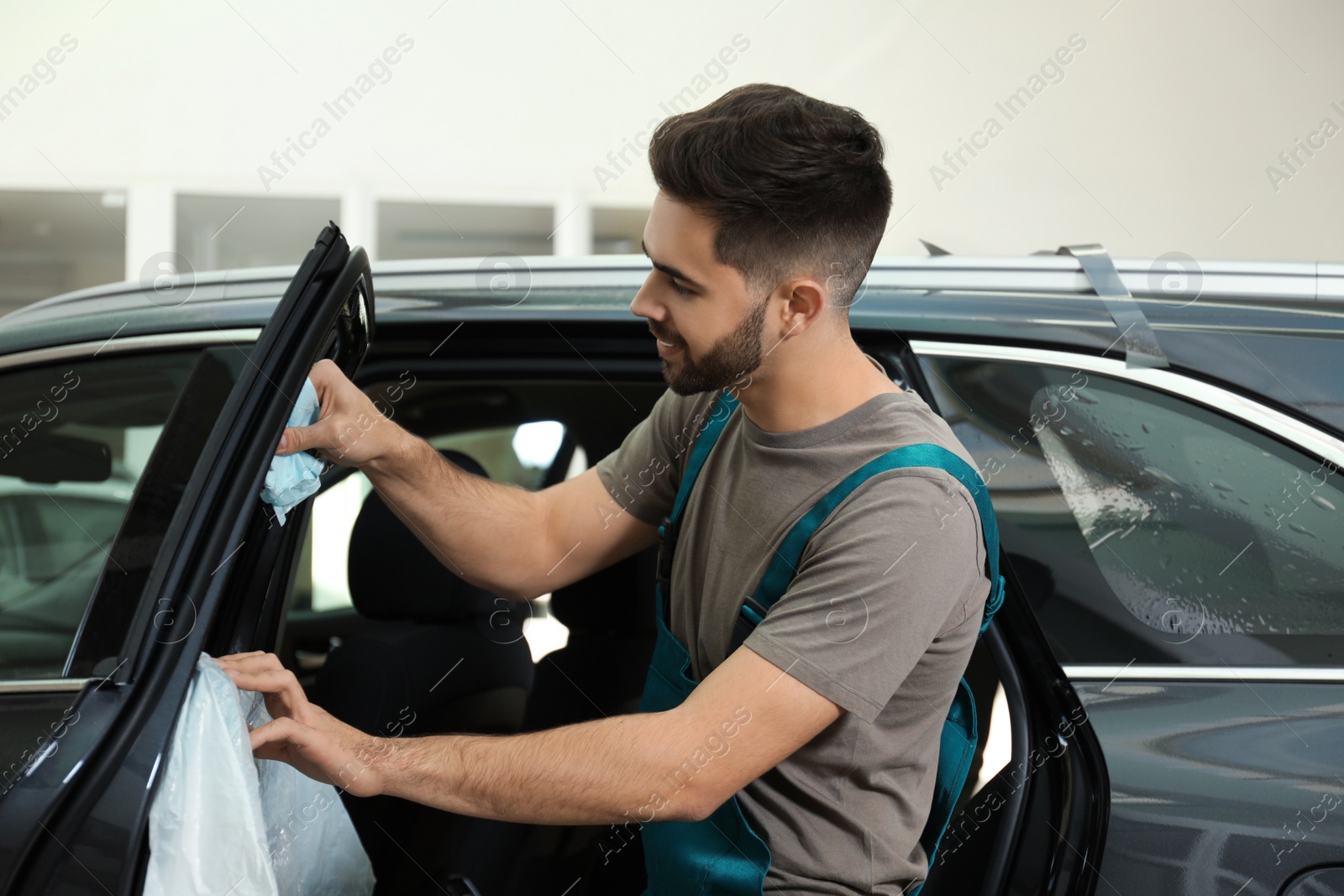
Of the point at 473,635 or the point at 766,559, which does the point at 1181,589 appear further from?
the point at 473,635

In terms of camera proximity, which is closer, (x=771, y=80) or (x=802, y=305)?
(x=802, y=305)

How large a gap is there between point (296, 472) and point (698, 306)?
19.3 inches

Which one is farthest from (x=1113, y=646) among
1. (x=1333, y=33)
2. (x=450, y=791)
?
(x=1333, y=33)

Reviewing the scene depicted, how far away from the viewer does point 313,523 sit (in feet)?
6.13

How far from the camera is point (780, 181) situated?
1.05 m

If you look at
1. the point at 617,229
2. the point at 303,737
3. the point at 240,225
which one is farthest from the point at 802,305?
the point at 240,225

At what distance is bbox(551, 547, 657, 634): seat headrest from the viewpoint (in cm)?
171

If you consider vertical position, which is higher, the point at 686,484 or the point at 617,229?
the point at 617,229

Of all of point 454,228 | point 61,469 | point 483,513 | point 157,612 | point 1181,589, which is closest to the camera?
point 157,612

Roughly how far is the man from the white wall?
9.32 ft

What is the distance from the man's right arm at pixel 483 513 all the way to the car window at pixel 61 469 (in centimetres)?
30

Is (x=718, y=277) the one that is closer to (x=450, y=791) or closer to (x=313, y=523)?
(x=450, y=791)

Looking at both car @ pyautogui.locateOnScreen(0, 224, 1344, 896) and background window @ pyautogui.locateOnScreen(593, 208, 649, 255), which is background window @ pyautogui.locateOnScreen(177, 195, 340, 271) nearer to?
background window @ pyautogui.locateOnScreen(593, 208, 649, 255)

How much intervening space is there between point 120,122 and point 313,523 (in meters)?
2.88
